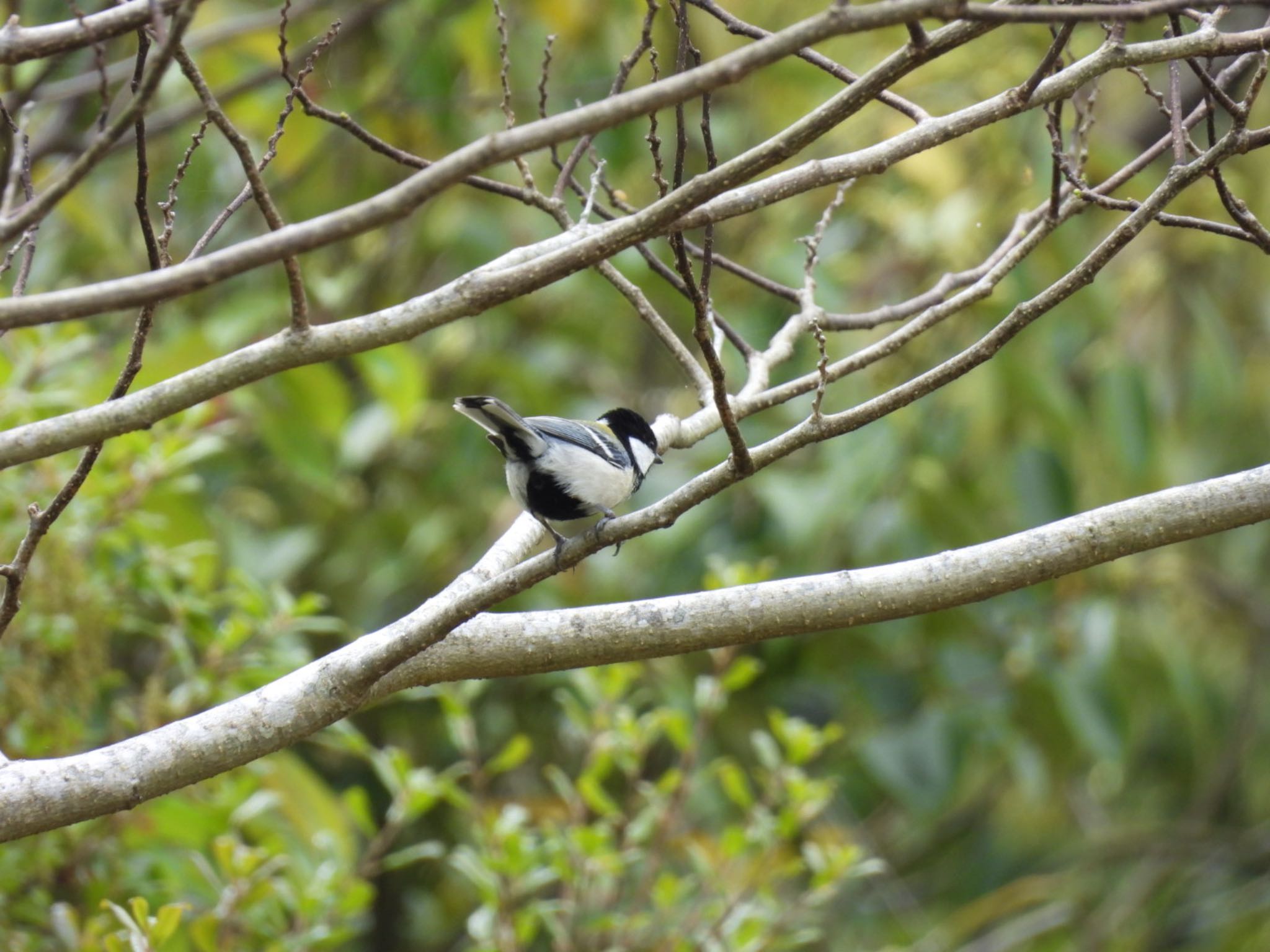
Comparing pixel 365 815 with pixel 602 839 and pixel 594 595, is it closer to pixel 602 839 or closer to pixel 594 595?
pixel 602 839

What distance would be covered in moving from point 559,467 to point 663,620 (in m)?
0.92

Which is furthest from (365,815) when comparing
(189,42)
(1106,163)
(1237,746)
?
(1237,746)

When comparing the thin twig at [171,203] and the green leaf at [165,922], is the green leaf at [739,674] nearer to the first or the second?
the green leaf at [165,922]

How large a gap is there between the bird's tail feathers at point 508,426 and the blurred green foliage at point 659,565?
66cm

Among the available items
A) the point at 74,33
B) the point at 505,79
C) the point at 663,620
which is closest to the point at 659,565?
the point at 505,79

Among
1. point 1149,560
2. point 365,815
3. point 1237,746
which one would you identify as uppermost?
point 365,815

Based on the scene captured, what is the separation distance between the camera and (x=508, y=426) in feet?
8.88

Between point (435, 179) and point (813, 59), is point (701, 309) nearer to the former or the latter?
point (435, 179)

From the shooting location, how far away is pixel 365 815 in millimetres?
3148

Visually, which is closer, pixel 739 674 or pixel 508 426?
pixel 508 426

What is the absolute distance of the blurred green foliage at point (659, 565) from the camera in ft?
10.1

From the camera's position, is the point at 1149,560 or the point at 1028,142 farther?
the point at 1149,560

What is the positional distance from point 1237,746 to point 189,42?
534 cm

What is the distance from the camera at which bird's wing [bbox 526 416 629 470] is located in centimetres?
287
